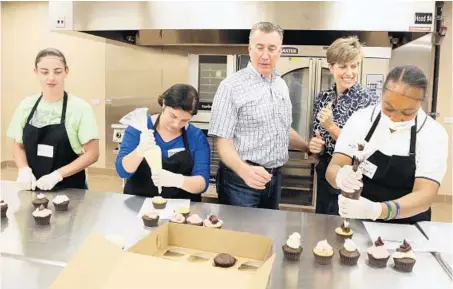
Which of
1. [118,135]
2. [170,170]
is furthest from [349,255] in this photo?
[118,135]

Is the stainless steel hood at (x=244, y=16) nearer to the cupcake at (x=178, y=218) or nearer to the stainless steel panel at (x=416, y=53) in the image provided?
the stainless steel panel at (x=416, y=53)

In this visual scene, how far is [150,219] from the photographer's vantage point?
1.56 metres

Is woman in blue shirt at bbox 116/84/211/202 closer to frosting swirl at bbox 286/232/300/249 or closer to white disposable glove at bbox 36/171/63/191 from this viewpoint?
white disposable glove at bbox 36/171/63/191

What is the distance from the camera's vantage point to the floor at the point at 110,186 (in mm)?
4234

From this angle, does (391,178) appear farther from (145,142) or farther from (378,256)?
(145,142)

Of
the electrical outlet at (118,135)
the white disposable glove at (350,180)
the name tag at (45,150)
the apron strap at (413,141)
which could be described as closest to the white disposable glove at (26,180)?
the name tag at (45,150)

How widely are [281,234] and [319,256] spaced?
259 millimetres

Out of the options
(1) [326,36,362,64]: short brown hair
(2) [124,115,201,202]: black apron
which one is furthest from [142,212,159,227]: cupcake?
(1) [326,36,362,64]: short brown hair

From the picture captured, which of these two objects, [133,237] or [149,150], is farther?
[149,150]

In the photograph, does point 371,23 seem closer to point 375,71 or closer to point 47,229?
point 375,71

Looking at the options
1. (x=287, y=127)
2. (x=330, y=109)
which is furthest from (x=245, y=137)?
Result: (x=330, y=109)

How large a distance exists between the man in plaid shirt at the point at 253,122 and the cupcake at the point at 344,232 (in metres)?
0.50

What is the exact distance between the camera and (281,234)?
1526mm

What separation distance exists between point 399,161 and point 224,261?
80 centimetres
